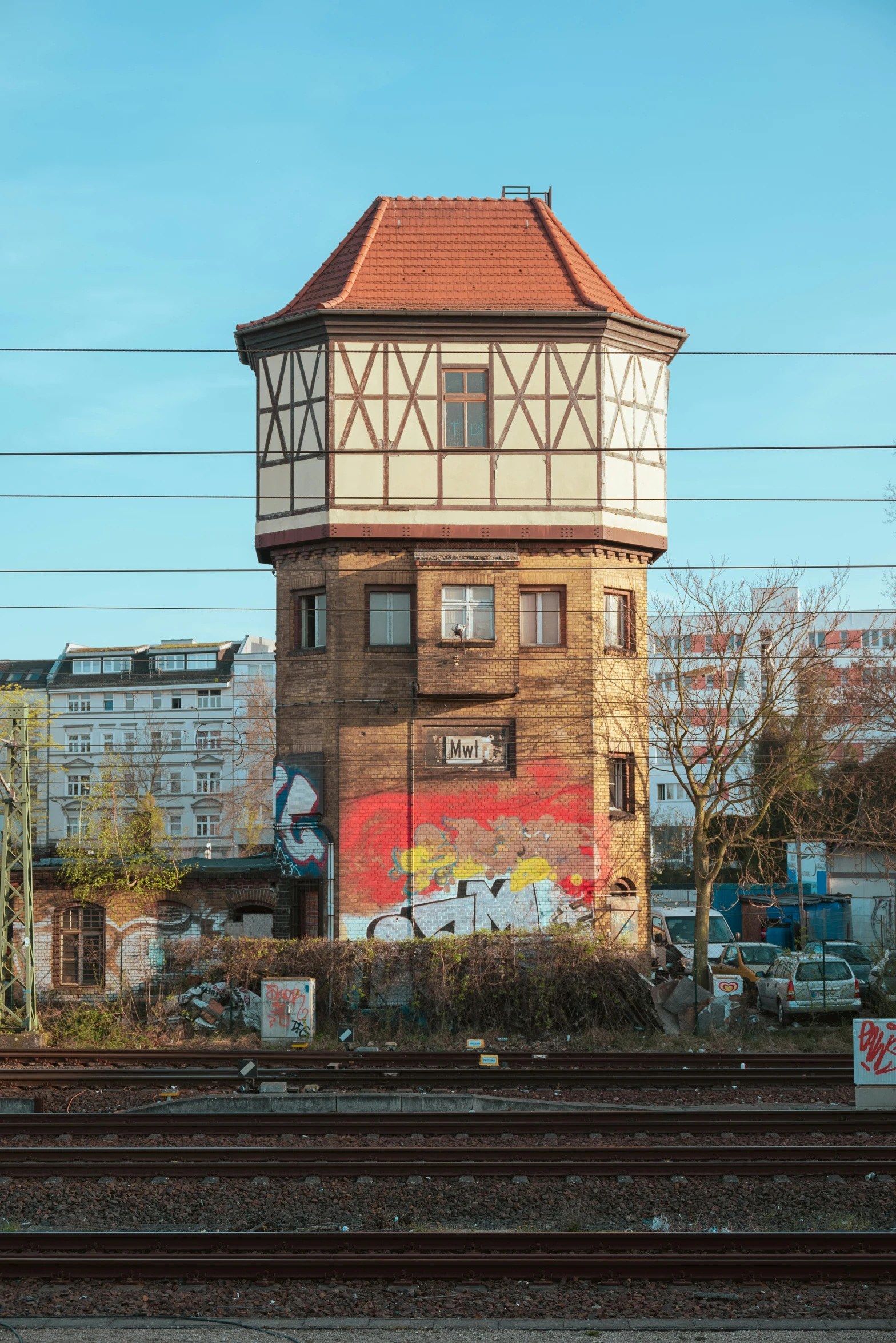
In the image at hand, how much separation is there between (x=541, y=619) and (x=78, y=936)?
12.3m

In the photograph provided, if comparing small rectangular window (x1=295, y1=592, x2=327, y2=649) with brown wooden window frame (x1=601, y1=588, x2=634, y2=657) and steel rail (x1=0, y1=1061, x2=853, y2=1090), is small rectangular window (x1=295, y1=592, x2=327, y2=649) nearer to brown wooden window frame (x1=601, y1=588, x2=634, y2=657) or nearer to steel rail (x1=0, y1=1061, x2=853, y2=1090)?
brown wooden window frame (x1=601, y1=588, x2=634, y2=657)

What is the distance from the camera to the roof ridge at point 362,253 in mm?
28062

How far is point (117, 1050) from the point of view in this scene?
20.8 meters

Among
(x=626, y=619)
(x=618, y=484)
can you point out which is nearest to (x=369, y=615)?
(x=626, y=619)

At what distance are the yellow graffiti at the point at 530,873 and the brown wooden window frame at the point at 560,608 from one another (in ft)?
15.2

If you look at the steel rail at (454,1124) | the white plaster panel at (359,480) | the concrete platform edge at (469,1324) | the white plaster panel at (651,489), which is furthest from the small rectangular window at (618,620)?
the concrete platform edge at (469,1324)

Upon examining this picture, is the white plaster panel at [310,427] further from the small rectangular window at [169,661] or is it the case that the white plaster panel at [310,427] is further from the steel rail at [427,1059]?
the small rectangular window at [169,661]

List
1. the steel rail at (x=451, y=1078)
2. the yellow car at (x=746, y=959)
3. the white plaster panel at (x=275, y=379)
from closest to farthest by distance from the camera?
the steel rail at (x=451, y=1078) → the white plaster panel at (x=275, y=379) → the yellow car at (x=746, y=959)

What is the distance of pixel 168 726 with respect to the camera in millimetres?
89062

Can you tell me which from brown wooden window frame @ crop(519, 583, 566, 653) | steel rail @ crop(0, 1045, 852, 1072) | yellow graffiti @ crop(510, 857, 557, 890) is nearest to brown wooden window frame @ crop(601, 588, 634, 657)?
brown wooden window frame @ crop(519, 583, 566, 653)

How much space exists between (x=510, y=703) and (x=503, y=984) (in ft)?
22.7

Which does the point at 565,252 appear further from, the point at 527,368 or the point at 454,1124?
the point at 454,1124

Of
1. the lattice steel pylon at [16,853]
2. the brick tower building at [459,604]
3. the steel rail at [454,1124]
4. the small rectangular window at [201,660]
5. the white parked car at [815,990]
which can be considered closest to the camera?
the steel rail at [454,1124]

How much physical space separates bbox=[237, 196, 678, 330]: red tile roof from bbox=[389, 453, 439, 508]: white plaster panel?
3.30 metres
